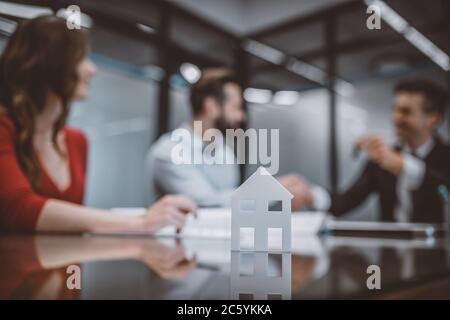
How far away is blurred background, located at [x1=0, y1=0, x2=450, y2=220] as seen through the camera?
1705mm

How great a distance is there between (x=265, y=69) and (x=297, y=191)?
1.12 metres

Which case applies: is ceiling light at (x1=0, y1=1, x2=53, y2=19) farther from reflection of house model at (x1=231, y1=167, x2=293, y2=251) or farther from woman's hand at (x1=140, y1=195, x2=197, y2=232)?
reflection of house model at (x1=231, y1=167, x2=293, y2=251)

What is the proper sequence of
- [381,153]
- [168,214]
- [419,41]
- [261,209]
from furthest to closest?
[381,153] → [419,41] → [168,214] → [261,209]

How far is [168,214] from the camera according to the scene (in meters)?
0.93

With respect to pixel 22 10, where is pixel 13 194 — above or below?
below

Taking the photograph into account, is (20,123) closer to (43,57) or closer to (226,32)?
(43,57)

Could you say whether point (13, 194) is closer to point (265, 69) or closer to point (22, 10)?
point (22, 10)

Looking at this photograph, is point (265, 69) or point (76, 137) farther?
point (265, 69)

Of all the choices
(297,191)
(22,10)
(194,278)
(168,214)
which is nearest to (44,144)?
(22,10)

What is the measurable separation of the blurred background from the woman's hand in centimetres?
61

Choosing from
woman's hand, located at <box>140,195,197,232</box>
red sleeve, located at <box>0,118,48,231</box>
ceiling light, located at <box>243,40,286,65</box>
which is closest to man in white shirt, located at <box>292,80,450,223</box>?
ceiling light, located at <box>243,40,286,65</box>

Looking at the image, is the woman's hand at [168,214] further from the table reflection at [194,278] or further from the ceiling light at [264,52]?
the ceiling light at [264,52]

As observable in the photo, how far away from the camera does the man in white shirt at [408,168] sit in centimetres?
199
